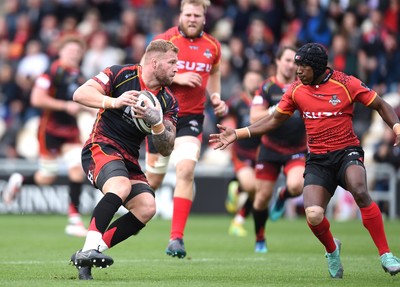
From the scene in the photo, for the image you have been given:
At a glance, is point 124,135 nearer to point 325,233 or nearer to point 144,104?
point 144,104

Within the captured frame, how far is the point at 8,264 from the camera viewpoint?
9.98 m

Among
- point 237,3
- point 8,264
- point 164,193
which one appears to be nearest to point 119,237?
point 8,264

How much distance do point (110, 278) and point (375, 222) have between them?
2547mm

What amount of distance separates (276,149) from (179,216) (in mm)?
2415

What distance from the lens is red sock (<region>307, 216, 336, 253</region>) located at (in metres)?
8.91

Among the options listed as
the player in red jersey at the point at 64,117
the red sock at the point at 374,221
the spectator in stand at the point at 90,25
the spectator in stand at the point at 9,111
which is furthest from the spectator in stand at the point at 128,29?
the red sock at the point at 374,221

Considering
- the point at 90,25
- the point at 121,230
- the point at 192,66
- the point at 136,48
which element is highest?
the point at 90,25

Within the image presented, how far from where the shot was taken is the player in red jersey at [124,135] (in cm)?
830

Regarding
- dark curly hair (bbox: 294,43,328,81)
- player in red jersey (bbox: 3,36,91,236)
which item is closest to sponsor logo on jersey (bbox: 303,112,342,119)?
dark curly hair (bbox: 294,43,328,81)

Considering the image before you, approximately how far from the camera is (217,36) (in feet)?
76.6

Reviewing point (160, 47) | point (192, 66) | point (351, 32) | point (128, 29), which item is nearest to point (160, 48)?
point (160, 47)

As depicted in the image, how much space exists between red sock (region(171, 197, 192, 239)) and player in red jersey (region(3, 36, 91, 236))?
426cm

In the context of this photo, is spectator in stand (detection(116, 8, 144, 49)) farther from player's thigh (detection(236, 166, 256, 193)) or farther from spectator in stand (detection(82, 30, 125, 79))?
player's thigh (detection(236, 166, 256, 193))

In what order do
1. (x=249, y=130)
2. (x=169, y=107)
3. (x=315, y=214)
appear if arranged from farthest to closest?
(x=249, y=130), (x=169, y=107), (x=315, y=214)
